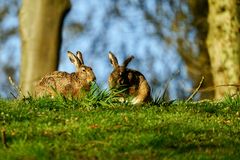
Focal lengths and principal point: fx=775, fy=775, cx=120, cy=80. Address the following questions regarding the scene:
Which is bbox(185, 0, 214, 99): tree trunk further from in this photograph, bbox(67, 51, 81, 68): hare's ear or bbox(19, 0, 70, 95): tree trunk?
bbox(67, 51, 81, 68): hare's ear

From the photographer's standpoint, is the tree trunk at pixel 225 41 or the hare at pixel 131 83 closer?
the hare at pixel 131 83

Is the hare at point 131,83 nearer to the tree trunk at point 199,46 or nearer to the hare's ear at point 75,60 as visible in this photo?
the hare's ear at point 75,60

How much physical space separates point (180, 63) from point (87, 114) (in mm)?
20183

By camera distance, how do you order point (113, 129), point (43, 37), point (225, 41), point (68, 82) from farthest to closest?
point (225, 41), point (43, 37), point (68, 82), point (113, 129)

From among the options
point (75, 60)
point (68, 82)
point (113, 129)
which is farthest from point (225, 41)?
point (113, 129)

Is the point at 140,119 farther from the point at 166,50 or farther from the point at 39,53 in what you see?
the point at 166,50

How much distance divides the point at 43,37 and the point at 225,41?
6.06 metres

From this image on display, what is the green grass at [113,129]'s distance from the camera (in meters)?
7.46

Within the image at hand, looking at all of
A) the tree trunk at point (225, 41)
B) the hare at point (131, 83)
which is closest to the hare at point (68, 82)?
the hare at point (131, 83)

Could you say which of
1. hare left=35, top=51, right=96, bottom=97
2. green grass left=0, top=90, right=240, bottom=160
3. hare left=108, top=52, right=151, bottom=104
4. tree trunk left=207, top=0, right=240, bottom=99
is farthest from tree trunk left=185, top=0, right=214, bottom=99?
green grass left=0, top=90, right=240, bottom=160

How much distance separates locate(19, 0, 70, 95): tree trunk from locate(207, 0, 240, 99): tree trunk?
5507 millimetres

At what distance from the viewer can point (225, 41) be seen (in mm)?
21453

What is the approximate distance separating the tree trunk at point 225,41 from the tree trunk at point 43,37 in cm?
551

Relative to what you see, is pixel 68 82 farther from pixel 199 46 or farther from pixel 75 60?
pixel 199 46
